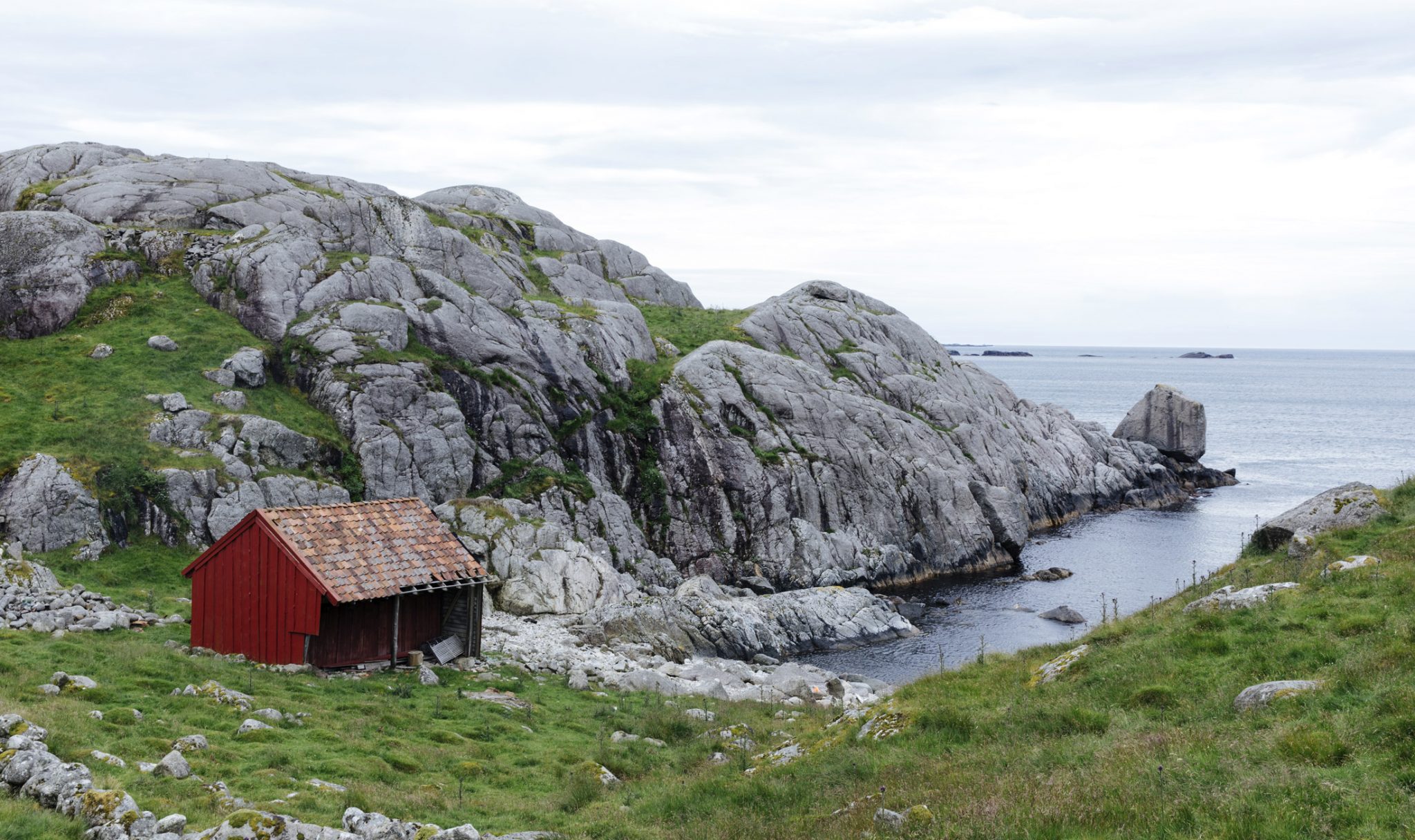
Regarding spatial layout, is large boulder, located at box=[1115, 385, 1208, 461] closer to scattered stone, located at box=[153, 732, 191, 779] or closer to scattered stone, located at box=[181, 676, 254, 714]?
scattered stone, located at box=[181, 676, 254, 714]

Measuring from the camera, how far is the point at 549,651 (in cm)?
3853

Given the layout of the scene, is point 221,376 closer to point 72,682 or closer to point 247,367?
point 247,367

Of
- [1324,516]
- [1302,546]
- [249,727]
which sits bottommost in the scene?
[249,727]

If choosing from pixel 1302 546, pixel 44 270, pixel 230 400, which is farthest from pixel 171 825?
pixel 44 270

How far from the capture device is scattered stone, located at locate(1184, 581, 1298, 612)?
2058 cm

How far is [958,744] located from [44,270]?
199 feet

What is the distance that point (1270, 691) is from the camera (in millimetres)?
15258

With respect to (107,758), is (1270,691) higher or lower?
higher

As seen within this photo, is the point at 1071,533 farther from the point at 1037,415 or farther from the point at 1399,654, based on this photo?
the point at 1399,654

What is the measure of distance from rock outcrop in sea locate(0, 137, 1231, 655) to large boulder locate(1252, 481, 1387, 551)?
25.6 m

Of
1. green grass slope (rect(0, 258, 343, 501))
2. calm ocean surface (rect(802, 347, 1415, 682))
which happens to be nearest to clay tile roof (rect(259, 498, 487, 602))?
green grass slope (rect(0, 258, 343, 501))

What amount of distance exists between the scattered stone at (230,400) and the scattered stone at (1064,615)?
46369 millimetres

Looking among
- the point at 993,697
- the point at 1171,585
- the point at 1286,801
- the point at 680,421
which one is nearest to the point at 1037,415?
the point at 1171,585

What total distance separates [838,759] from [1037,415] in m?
77.4
